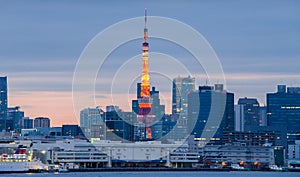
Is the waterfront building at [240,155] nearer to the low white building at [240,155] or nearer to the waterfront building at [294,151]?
the low white building at [240,155]

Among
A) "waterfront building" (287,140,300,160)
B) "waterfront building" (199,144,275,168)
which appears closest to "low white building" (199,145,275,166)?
"waterfront building" (199,144,275,168)

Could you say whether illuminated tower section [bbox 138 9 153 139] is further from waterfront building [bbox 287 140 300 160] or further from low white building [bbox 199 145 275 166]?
waterfront building [bbox 287 140 300 160]

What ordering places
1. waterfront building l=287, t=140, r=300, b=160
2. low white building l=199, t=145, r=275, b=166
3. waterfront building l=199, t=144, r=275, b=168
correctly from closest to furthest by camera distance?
waterfront building l=199, t=144, r=275, b=168
low white building l=199, t=145, r=275, b=166
waterfront building l=287, t=140, r=300, b=160

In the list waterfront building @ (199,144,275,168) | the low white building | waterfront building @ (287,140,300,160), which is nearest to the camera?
waterfront building @ (199,144,275,168)

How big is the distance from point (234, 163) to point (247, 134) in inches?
894

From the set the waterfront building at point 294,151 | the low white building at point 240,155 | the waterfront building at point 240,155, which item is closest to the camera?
the waterfront building at point 240,155

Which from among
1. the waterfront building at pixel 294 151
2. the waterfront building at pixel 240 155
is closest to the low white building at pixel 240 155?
the waterfront building at pixel 240 155

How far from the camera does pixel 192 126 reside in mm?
157625

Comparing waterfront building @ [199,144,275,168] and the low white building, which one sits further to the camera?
the low white building

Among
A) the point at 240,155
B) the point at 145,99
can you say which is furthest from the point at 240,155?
the point at 145,99

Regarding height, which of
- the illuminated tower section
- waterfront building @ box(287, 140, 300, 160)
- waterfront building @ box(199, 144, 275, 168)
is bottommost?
waterfront building @ box(199, 144, 275, 168)

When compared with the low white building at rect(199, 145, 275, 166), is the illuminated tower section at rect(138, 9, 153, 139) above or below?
above

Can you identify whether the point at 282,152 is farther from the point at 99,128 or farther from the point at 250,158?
the point at 99,128

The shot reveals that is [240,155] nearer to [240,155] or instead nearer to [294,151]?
[240,155]
